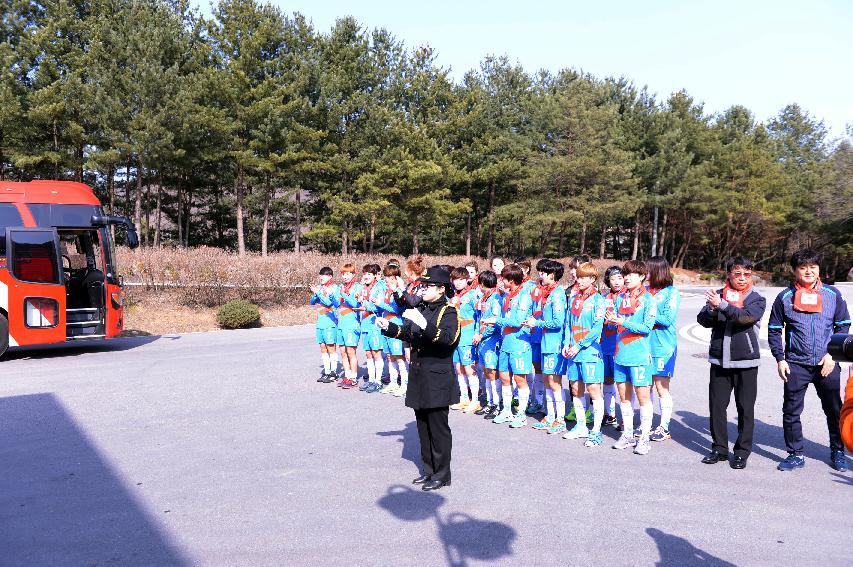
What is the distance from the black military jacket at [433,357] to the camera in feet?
17.2

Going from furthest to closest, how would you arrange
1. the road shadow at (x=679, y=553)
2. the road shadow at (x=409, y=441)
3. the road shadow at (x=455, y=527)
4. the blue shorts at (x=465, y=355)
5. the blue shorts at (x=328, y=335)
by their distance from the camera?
1. the blue shorts at (x=328, y=335)
2. the blue shorts at (x=465, y=355)
3. the road shadow at (x=409, y=441)
4. the road shadow at (x=455, y=527)
5. the road shadow at (x=679, y=553)

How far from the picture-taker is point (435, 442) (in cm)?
536

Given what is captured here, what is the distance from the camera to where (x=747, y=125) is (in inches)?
2393

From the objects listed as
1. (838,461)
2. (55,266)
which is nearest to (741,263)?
(838,461)

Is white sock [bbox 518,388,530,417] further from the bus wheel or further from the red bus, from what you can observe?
the bus wheel

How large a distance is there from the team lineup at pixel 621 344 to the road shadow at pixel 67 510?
260 centimetres

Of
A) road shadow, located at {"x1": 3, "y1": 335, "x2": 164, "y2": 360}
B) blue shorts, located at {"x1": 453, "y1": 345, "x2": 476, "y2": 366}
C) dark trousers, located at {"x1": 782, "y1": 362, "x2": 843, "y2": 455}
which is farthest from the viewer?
road shadow, located at {"x1": 3, "y1": 335, "x2": 164, "y2": 360}

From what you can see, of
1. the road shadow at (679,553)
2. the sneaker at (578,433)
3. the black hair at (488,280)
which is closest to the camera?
the road shadow at (679,553)

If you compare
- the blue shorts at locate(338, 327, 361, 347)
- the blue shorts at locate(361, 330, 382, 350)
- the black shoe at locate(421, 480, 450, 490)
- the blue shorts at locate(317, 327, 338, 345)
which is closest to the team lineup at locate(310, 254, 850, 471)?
the blue shorts at locate(361, 330, 382, 350)

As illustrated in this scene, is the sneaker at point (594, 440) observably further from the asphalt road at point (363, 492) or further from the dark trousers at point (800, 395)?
the dark trousers at point (800, 395)

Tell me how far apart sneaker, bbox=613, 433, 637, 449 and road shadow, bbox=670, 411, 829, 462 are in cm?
59

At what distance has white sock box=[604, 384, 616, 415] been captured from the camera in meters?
7.30

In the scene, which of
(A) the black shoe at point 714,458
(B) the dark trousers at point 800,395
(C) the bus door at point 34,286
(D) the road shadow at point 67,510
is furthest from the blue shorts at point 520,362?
(C) the bus door at point 34,286

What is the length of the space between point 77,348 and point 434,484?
39.0 ft
